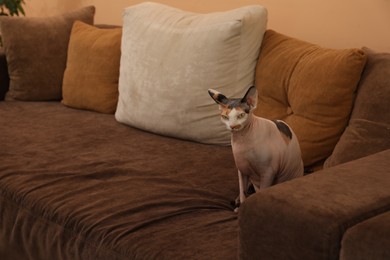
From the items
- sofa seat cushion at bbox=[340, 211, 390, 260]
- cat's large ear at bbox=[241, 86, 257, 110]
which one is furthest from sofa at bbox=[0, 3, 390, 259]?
cat's large ear at bbox=[241, 86, 257, 110]

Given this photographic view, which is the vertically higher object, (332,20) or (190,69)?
(332,20)

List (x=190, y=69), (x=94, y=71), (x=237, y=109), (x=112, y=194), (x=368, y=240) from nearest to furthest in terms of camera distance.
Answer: (x=368, y=240), (x=237, y=109), (x=112, y=194), (x=190, y=69), (x=94, y=71)

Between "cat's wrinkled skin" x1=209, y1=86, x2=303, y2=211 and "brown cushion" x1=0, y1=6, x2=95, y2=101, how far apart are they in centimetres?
141

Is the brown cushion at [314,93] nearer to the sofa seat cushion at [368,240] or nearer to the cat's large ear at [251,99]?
the cat's large ear at [251,99]

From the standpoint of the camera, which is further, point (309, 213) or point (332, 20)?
point (332, 20)

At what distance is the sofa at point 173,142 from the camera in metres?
1.30

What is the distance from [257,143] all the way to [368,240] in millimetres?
620

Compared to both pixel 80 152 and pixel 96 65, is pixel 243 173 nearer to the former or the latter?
pixel 80 152

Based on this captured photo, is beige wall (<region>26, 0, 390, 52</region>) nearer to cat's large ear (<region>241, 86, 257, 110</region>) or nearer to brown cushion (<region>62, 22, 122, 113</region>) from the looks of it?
brown cushion (<region>62, 22, 122, 113</region>)

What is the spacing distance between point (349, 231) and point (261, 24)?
1290mm

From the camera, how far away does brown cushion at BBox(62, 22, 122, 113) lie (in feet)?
9.05

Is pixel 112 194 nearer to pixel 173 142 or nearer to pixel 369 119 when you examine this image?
pixel 173 142

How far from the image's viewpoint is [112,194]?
1853mm

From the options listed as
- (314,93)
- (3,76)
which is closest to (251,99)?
(314,93)
